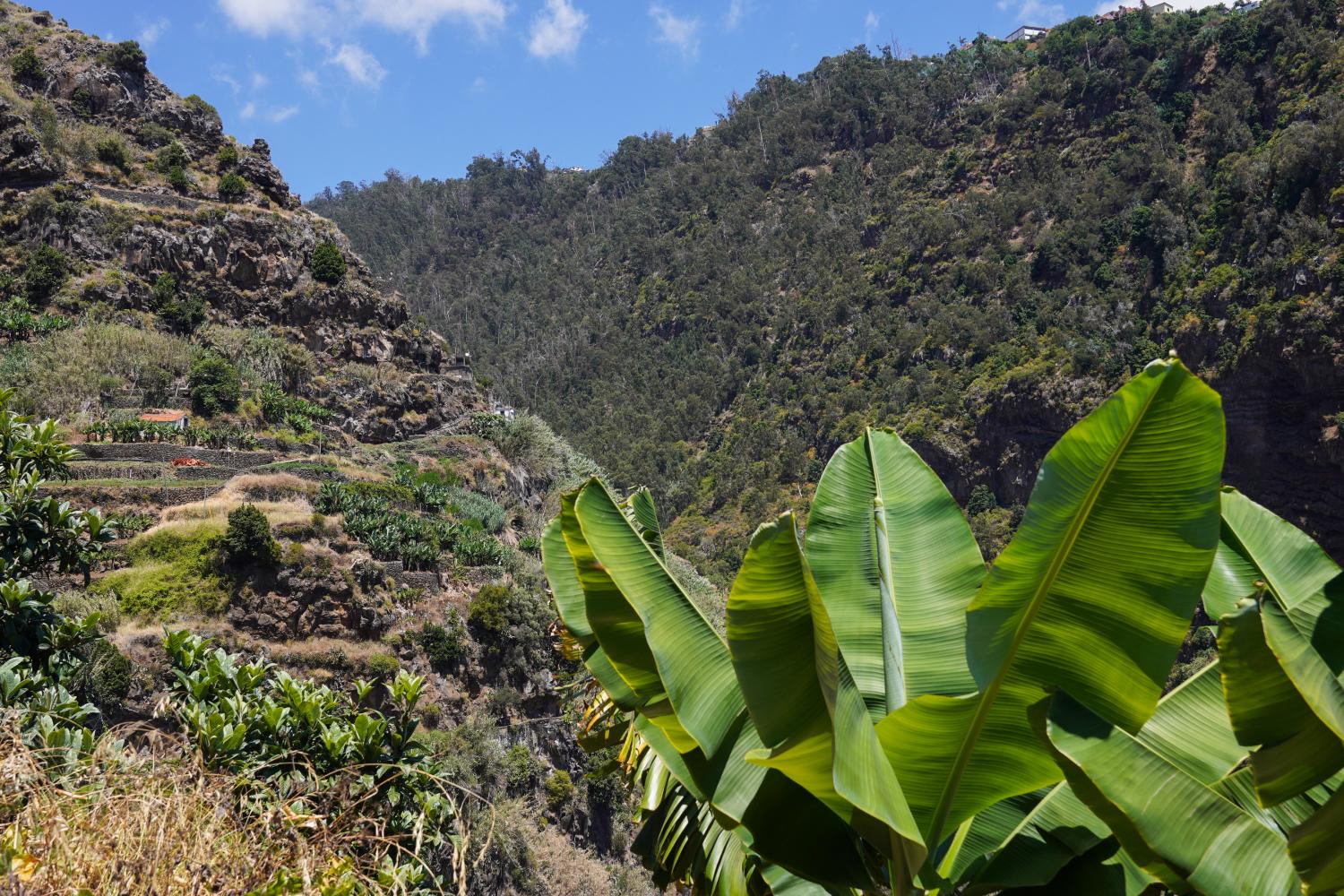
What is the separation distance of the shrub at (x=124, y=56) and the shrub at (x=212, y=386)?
19.8 metres

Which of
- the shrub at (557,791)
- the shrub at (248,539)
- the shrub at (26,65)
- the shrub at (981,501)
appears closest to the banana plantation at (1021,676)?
the shrub at (248,539)

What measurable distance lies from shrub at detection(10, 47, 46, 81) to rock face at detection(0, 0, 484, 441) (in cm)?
8

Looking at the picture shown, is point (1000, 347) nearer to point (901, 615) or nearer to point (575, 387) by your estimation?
point (575, 387)

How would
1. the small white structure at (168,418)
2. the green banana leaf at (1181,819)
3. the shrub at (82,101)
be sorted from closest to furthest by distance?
the green banana leaf at (1181,819) < the small white structure at (168,418) < the shrub at (82,101)

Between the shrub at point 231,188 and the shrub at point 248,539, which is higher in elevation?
the shrub at point 231,188

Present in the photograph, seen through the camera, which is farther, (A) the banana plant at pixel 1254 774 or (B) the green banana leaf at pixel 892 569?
(B) the green banana leaf at pixel 892 569

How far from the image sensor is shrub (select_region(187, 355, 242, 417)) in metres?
28.4

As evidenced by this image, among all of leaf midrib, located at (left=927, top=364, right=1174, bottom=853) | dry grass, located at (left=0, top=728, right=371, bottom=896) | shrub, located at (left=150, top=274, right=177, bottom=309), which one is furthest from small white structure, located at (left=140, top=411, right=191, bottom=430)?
leaf midrib, located at (left=927, top=364, right=1174, bottom=853)

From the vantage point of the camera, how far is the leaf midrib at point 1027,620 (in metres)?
2.41

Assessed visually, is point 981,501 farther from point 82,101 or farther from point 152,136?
point 82,101

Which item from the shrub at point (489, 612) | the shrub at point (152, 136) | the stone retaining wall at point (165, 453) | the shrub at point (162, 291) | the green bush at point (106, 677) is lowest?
the shrub at point (489, 612)

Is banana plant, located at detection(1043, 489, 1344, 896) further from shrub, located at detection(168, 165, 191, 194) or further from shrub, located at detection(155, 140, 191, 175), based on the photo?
shrub, located at detection(155, 140, 191, 175)

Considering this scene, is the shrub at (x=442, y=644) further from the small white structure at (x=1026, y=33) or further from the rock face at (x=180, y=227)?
the small white structure at (x=1026, y=33)

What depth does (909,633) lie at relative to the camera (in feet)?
10.7
